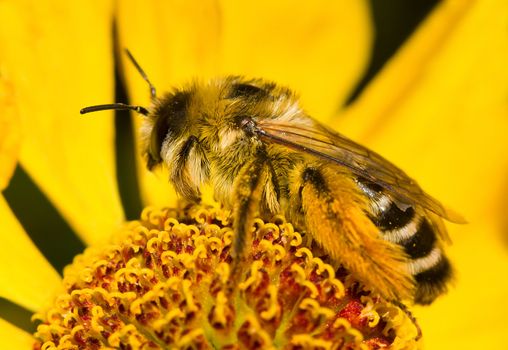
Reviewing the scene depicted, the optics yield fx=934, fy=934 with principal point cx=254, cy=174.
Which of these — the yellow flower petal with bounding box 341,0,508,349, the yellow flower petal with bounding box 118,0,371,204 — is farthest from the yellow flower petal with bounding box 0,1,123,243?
the yellow flower petal with bounding box 341,0,508,349

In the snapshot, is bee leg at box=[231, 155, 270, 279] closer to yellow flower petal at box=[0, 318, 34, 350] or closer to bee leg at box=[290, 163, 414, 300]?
bee leg at box=[290, 163, 414, 300]

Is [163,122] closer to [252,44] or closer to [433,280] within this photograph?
[433,280]

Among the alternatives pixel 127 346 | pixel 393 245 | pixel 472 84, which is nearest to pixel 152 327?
pixel 127 346

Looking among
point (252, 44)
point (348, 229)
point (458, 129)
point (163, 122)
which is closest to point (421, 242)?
point (348, 229)

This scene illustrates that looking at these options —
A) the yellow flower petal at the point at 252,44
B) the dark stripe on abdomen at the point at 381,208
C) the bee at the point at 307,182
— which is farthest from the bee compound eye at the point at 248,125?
the yellow flower petal at the point at 252,44

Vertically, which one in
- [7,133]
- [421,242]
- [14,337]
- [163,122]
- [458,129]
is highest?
[458,129]

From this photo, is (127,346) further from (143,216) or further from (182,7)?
(182,7)

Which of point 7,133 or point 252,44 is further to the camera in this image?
point 252,44

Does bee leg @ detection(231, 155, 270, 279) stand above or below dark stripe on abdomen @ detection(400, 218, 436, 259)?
below
